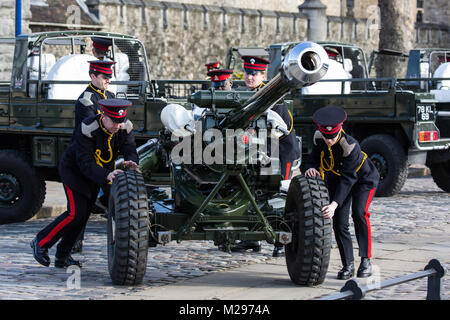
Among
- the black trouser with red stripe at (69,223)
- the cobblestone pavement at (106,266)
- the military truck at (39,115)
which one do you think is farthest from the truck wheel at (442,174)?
the black trouser with red stripe at (69,223)

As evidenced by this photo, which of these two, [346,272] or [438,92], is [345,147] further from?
[438,92]

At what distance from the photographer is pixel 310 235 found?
7680 mm

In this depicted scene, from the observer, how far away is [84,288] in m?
7.79

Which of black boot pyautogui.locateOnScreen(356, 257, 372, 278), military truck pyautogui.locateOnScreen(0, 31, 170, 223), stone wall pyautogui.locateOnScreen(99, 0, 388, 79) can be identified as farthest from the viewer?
stone wall pyautogui.locateOnScreen(99, 0, 388, 79)

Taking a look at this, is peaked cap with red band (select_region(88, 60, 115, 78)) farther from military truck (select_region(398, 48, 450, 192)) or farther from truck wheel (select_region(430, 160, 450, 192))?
truck wheel (select_region(430, 160, 450, 192))

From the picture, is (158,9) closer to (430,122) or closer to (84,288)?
(430,122)

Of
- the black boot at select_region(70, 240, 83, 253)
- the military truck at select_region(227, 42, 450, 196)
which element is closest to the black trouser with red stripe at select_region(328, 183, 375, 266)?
the black boot at select_region(70, 240, 83, 253)

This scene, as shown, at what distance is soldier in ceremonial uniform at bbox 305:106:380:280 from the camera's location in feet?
26.6

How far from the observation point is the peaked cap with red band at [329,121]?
7.98 m

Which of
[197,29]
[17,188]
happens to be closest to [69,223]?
[17,188]

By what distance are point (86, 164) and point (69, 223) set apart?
52 centimetres

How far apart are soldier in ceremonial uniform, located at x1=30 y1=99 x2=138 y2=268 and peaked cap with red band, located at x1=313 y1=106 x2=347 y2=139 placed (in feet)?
5.00

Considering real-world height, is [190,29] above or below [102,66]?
above

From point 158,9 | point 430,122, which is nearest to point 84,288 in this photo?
point 430,122
